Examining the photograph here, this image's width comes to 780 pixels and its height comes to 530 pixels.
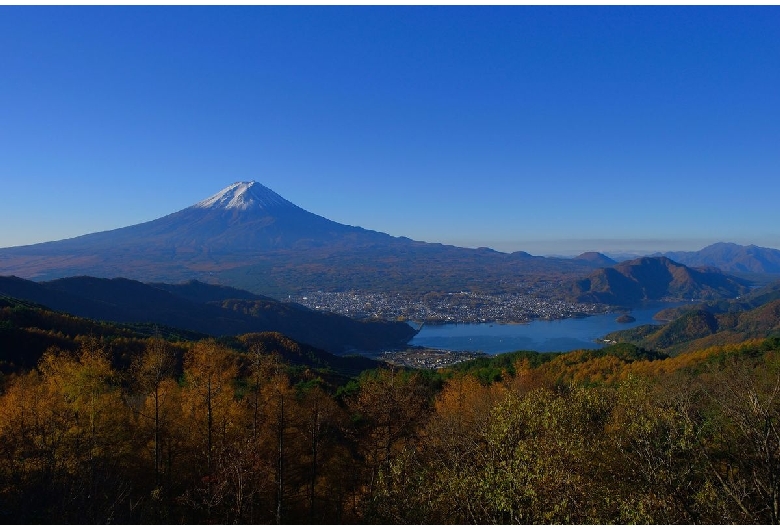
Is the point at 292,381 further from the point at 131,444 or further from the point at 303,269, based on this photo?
the point at 303,269

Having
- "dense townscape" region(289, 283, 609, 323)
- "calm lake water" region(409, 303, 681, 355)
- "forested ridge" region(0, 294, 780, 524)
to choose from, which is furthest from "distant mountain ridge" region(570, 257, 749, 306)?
"forested ridge" region(0, 294, 780, 524)

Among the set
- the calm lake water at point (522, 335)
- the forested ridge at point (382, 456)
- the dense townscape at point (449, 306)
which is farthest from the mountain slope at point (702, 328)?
the forested ridge at point (382, 456)

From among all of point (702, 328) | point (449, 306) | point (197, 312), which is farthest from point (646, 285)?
point (197, 312)

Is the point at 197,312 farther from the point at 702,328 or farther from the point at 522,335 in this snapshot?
the point at 702,328

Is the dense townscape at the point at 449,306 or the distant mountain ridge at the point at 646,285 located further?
the distant mountain ridge at the point at 646,285

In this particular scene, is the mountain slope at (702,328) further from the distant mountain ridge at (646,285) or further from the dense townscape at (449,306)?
the distant mountain ridge at (646,285)

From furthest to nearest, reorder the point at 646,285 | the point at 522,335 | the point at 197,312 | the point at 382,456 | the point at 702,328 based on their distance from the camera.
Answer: the point at 646,285 < the point at 522,335 < the point at 702,328 < the point at 197,312 < the point at 382,456

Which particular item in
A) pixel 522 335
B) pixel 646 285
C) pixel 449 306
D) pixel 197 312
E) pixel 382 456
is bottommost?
pixel 522 335
